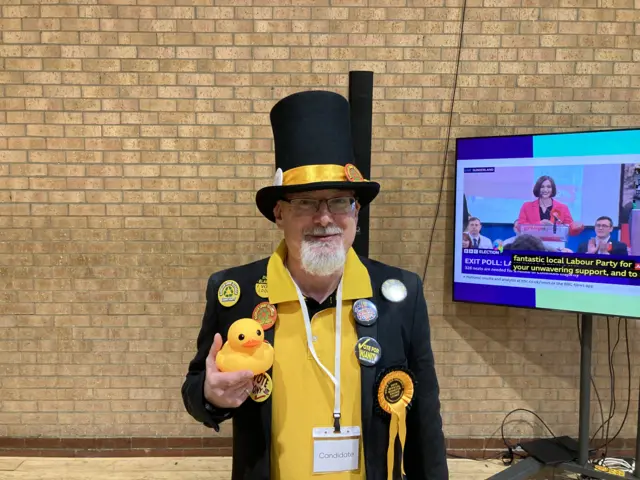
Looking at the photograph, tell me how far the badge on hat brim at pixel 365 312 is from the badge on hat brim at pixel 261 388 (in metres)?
0.33

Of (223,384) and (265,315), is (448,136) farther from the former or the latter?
(223,384)

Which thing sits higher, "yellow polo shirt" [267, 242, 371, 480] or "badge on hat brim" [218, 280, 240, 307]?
"badge on hat brim" [218, 280, 240, 307]

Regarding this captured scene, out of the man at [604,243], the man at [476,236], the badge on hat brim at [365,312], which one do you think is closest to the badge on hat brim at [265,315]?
the badge on hat brim at [365,312]

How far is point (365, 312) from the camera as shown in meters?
1.44

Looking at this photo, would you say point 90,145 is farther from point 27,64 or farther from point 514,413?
point 514,413

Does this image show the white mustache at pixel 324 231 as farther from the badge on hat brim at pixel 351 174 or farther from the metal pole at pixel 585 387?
the metal pole at pixel 585 387

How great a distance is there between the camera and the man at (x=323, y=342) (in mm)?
1390

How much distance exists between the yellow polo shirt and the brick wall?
1681mm

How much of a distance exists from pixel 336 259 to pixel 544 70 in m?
2.46

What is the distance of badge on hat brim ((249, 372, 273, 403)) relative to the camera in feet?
4.48

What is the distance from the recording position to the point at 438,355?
316 centimetres

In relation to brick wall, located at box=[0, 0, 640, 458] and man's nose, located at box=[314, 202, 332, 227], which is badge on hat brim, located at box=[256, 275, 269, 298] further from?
brick wall, located at box=[0, 0, 640, 458]

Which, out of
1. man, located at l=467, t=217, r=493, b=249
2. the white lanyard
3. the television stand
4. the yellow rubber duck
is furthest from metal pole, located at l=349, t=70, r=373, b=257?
the yellow rubber duck

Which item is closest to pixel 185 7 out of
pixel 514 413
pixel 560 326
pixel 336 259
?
pixel 336 259
